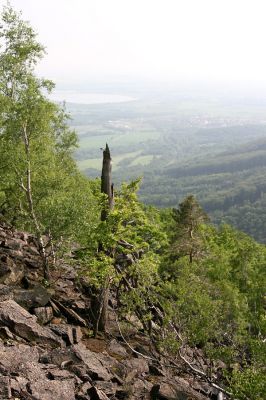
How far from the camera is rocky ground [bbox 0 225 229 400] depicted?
660 inches

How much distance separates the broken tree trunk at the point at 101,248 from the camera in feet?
81.6

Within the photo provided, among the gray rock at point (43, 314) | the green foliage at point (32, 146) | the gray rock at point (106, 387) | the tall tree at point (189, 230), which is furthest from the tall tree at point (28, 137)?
the tall tree at point (189, 230)

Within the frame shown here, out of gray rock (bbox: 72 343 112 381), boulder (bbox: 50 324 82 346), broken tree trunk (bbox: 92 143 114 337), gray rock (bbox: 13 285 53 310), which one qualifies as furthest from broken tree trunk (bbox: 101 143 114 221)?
gray rock (bbox: 72 343 112 381)

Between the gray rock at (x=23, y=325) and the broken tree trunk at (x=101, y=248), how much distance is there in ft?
13.7

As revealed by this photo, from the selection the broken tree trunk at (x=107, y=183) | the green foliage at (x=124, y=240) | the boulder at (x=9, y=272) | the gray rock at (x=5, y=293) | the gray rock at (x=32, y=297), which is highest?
the broken tree trunk at (x=107, y=183)

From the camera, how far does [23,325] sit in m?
20.4

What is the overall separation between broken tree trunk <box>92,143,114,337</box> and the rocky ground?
804 mm

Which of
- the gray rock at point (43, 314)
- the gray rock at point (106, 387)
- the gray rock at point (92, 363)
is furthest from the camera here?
the gray rock at point (43, 314)

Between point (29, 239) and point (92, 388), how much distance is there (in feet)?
65.7

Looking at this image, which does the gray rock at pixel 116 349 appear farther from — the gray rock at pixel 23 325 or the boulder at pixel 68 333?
the gray rock at pixel 23 325

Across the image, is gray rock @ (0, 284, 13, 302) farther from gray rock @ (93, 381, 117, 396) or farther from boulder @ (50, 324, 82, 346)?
gray rock @ (93, 381, 117, 396)

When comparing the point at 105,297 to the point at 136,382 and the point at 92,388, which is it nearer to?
the point at 136,382

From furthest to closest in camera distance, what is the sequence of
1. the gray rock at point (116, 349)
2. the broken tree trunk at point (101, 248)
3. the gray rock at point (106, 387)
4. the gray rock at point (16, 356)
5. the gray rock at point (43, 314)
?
the broken tree trunk at point (101, 248)
the gray rock at point (116, 349)
the gray rock at point (43, 314)
the gray rock at point (106, 387)
the gray rock at point (16, 356)

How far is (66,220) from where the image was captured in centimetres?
2412
